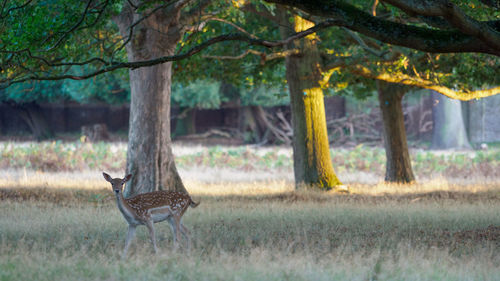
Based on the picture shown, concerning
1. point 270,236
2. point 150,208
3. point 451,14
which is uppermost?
point 451,14

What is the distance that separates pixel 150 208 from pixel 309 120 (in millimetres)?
9479

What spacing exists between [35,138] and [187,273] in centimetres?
3800

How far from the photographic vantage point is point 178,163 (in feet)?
89.8

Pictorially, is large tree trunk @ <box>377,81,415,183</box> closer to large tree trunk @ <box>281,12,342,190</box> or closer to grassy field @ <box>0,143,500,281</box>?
grassy field @ <box>0,143,500,281</box>

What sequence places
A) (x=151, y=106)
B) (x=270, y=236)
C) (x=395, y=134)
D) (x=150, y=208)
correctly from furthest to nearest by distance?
(x=395, y=134)
(x=151, y=106)
(x=270, y=236)
(x=150, y=208)

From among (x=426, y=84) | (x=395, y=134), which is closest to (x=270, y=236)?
(x=426, y=84)

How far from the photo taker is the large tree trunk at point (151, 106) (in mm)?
16125

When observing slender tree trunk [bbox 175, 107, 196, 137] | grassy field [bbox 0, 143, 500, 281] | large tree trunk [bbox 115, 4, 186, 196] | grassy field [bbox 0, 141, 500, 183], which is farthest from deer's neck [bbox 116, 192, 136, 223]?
slender tree trunk [bbox 175, 107, 196, 137]

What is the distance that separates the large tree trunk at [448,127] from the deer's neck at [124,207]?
3314 cm

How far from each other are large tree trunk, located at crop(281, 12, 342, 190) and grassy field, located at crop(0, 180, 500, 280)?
0.82 metres

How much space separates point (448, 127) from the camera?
1577 inches

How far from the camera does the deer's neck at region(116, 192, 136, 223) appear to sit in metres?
9.08

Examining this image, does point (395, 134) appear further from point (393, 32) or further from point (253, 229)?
point (393, 32)

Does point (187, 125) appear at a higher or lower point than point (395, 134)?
higher
